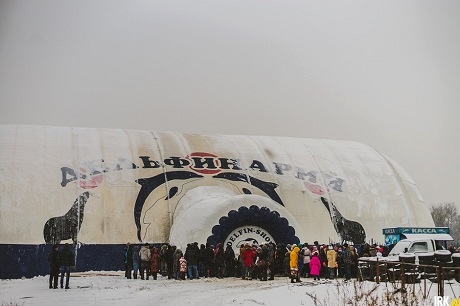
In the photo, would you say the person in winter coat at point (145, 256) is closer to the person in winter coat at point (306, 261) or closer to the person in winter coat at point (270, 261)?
the person in winter coat at point (270, 261)

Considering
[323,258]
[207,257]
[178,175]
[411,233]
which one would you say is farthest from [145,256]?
[411,233]

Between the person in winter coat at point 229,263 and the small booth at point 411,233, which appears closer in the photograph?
the person in winter coat at point 229,263

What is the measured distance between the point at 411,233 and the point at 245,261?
7399mm

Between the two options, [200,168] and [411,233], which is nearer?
[411,233]

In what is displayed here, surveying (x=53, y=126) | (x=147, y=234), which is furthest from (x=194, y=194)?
(x=53, y=126)

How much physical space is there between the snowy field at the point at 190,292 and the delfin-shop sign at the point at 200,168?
18.1 feet

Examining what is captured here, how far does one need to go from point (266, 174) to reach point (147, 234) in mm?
5430

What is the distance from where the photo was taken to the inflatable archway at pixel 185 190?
800 inches

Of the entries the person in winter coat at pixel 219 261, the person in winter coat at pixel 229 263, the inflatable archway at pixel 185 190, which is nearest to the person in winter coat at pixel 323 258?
the inflatable archway at pixel 185 190

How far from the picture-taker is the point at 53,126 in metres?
25.9

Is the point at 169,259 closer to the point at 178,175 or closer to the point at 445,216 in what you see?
the point at 178,175

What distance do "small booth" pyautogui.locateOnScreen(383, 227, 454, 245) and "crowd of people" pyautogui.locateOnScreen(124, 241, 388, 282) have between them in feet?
12.2

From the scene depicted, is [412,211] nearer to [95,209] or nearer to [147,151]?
[147,151]

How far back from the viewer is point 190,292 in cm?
1402
